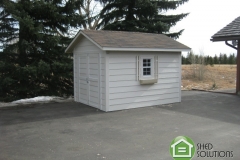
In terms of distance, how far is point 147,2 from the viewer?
565 inches

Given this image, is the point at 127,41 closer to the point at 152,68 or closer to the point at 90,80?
the point at 152,68

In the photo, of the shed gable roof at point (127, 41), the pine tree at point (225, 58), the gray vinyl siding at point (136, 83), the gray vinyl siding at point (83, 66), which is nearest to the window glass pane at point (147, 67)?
the gray vinyl siding at point (136, 83)

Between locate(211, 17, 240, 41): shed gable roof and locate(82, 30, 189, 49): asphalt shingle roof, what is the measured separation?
281 centimetres

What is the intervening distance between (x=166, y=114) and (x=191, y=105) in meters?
1.93

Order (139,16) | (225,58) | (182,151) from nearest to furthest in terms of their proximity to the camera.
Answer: (182,151) → (139,16) → (225,58)

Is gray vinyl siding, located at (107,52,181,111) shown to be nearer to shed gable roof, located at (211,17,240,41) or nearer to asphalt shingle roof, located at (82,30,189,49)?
asphalt shingle roof, located at (82,30,189,49)

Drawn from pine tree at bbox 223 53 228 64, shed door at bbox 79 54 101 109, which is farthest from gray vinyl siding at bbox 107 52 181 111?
pine tree at bbox 223 53 228 64

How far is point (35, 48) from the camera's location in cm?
1197

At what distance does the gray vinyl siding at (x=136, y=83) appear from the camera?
323 inches

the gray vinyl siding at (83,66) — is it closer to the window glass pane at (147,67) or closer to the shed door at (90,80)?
the shed door at (90,80)

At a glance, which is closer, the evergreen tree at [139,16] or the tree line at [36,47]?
the tree line at [36,47]

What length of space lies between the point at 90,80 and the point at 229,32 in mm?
6797

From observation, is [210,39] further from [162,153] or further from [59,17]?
[162,153]

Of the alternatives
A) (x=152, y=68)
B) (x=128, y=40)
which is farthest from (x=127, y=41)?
(x=152, y=68)
